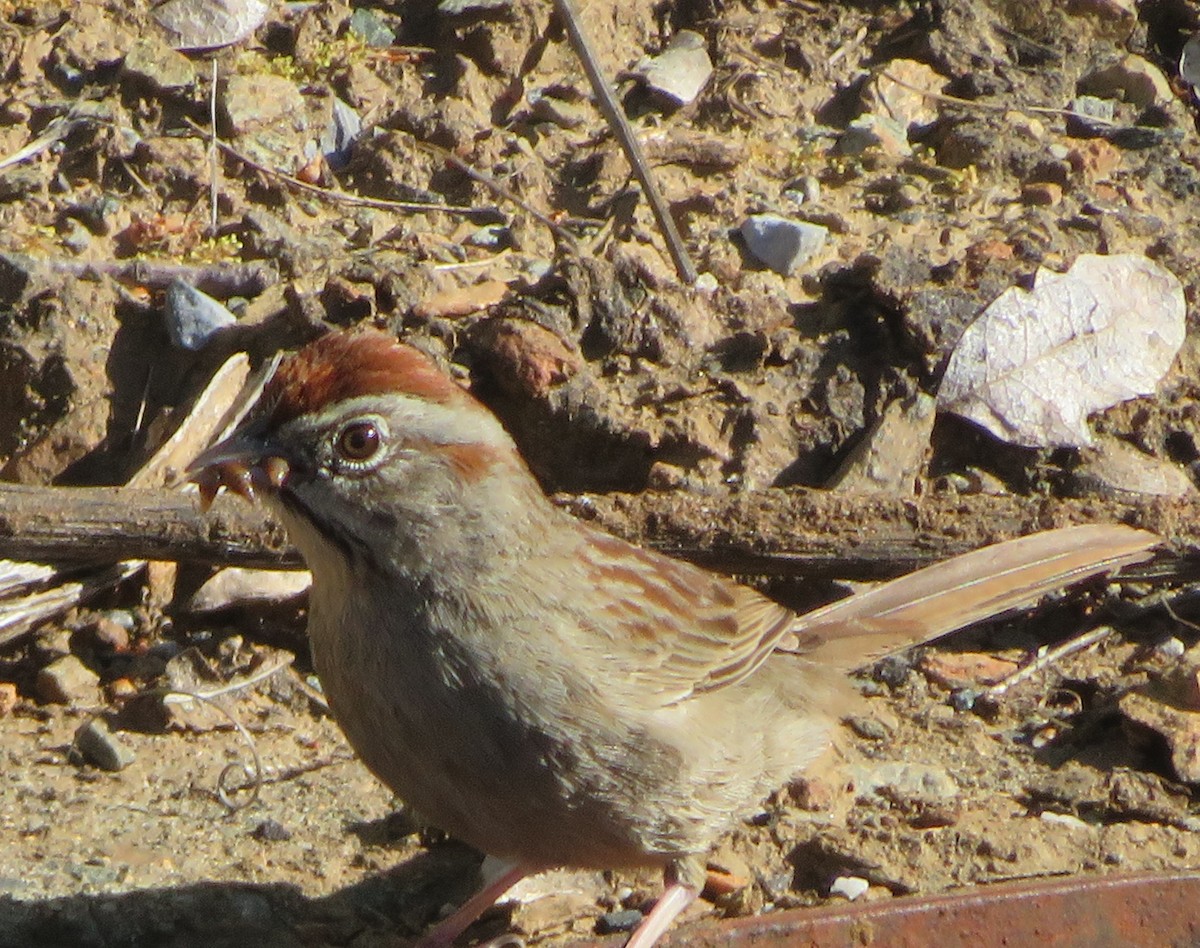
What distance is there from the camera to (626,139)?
19.6ft

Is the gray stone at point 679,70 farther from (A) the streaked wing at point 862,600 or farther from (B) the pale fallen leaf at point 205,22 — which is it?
(A) the streaked wing at point 862,600

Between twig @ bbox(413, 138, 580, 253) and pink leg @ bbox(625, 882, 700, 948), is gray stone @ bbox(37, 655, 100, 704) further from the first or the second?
twig @ bbox(413, 138, 580, 253)

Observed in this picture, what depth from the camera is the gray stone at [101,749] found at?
4.84 metres

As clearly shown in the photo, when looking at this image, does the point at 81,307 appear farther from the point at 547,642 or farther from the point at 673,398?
the point at 547,642

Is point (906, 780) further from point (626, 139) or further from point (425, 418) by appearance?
point (626, 139)

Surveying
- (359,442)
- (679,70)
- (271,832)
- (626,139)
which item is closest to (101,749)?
(271,832)

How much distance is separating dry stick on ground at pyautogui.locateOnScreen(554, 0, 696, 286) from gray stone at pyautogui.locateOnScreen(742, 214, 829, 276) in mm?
281

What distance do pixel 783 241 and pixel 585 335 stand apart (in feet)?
2.89

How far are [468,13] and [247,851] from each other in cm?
353

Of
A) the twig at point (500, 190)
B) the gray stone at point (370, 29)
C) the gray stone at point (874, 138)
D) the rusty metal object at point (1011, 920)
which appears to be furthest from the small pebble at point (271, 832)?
the gray stone at point (874, 138)

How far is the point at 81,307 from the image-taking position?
5762mm

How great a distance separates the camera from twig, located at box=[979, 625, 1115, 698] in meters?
5.28

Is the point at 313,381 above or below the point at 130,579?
above

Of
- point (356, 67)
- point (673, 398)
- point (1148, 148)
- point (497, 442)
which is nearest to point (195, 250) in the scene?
point (356, 67)
